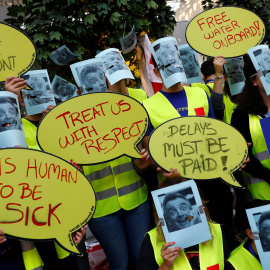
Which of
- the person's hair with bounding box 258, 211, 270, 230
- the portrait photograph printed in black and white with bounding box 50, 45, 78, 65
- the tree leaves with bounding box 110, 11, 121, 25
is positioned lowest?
the person's hair with bounding box 258, 211, 270, 230

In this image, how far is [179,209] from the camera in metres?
2.23

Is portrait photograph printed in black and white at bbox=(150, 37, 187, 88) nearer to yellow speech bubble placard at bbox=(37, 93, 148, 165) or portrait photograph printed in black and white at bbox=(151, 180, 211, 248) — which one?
yellow speech bubble placard at bbox=(37, 93, 148, 165)

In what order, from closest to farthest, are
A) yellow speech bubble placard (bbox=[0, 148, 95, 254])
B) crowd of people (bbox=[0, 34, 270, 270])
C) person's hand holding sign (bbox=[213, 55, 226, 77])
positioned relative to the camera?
yellow speech bubble placard (bbox=[0, 148, 95, 254]) < crowd of people (bbox=[0, 34, 270, 270]) < person's hand holding sign (bbox=[213, 55, 226, 77])

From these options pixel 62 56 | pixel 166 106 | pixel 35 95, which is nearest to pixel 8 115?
pixel 35 95

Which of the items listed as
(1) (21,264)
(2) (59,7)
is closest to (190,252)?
(1) (21,264)

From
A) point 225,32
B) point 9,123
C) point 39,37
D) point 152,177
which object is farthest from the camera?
point 39,37

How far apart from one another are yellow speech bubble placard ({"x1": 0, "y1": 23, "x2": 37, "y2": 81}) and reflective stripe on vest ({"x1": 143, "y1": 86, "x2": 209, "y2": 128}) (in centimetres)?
73

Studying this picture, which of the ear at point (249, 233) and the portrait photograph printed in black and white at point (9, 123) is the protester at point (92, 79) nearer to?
the portrait photograph printed in black and white at point (9, 123)

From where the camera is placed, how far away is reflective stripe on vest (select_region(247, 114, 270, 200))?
274 cm

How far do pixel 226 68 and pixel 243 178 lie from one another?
746mm

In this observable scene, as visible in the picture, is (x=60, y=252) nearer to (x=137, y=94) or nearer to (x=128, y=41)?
(x=137, y=94)

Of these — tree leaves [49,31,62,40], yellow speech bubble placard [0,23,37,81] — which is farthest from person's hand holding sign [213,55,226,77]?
tree leaves [49,31,62,40]

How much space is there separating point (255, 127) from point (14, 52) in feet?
4.69

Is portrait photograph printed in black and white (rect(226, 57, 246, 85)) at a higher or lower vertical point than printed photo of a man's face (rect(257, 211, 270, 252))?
higher
